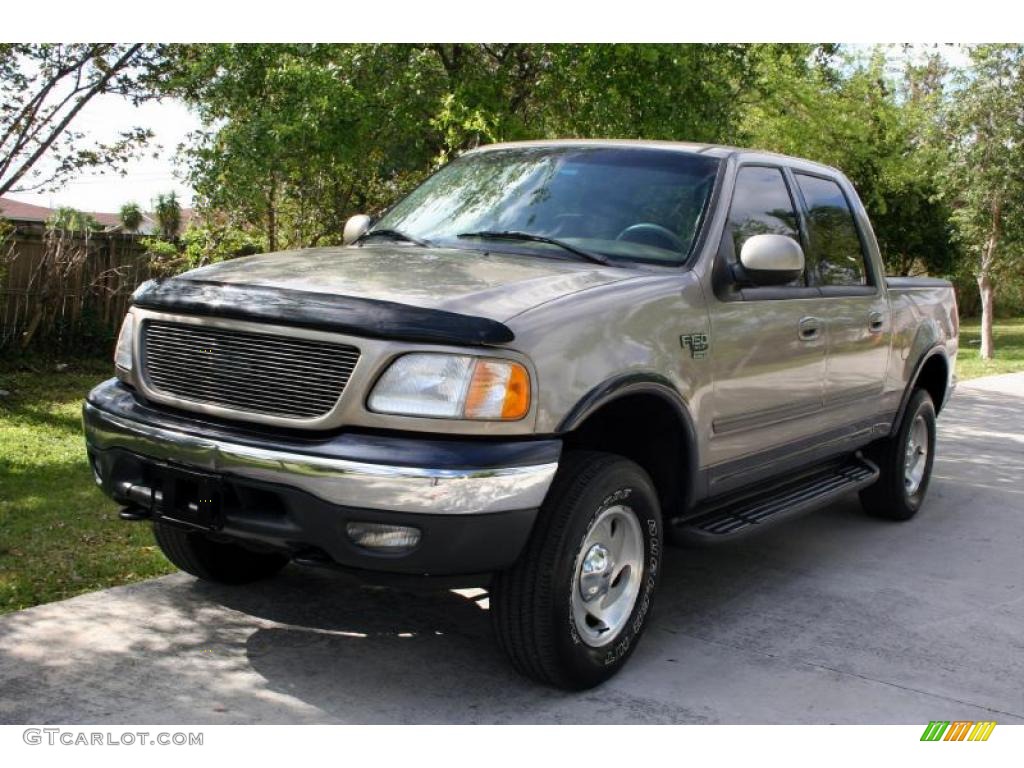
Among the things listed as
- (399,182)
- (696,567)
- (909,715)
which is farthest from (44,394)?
(909,715)

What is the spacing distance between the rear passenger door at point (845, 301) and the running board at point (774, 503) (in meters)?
0.33

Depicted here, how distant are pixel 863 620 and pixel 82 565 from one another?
3.56 m

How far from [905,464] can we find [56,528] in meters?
4.86

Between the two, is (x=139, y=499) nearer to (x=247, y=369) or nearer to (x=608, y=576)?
(x=247, y=369)

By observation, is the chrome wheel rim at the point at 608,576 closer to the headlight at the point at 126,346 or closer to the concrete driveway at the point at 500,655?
the concrete driveway at the point at 500,655

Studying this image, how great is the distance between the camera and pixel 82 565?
5.42 m

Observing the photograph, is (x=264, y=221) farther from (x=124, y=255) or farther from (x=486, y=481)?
(x=486, y=481)

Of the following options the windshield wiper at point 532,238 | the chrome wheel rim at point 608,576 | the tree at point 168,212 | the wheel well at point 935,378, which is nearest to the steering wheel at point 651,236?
the windshield wiper at point 532,238

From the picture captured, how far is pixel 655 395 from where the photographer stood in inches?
174

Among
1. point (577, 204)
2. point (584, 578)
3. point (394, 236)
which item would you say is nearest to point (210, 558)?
point (394, 236)

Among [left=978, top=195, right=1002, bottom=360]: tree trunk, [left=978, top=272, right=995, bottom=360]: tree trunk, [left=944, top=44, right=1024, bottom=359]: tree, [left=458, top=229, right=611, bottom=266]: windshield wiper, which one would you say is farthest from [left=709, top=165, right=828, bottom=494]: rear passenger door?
[left=978, top=272, right=995, bottom=360]: tree trunk

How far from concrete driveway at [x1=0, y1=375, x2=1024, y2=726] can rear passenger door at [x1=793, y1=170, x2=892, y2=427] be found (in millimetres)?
918

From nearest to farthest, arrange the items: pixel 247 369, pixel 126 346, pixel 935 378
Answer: pixel 247 369 < pixel 126 346 < pixel 935 378

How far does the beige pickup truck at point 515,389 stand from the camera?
3.77 m
